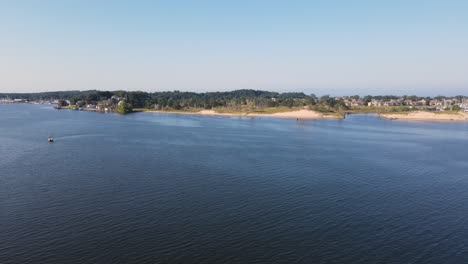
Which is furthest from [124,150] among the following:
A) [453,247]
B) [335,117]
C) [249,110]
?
[249,110]

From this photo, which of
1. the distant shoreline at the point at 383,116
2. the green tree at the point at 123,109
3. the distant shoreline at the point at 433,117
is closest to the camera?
the distant shoreline at the point at 433,117

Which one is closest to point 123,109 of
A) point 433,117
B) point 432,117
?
point 432,117

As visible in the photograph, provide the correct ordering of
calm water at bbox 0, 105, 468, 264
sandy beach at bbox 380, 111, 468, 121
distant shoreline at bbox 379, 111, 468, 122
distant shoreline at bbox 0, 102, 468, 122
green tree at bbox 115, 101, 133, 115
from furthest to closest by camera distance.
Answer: green tree at bbox 115, 101, 133, 115 → distant shoreline at bbox 0, 102, 468, 122 → sandy beach at bbox 380, 111, 468, 121 → distant shoreline at bbox 379, 111, 468, 122 → calm water at bbox 0, 105, 468, 264

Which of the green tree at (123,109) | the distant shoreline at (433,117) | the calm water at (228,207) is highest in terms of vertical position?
the green tree at (123,109)

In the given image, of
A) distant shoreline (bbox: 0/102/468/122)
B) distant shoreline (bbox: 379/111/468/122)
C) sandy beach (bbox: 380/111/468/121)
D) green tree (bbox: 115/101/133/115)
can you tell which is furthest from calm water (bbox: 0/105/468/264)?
green tree (bbox: 115/101/133/115)

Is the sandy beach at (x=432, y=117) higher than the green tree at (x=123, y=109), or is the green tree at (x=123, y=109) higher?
the green tree at (x=123, y=109)

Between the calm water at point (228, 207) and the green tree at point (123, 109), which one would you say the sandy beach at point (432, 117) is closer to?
the calm water at point (228, 207)

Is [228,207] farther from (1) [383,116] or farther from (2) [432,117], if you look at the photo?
(1) [383,116]

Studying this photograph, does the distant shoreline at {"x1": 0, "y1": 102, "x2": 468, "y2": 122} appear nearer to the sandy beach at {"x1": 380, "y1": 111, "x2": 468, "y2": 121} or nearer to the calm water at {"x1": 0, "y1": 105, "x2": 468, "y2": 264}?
the sandy beach at {"x1": 380, "y1": 111, "x2": 468, "y2": 121}

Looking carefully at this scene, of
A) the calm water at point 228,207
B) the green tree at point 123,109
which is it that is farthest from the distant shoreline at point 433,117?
the green tree at point 123,109
